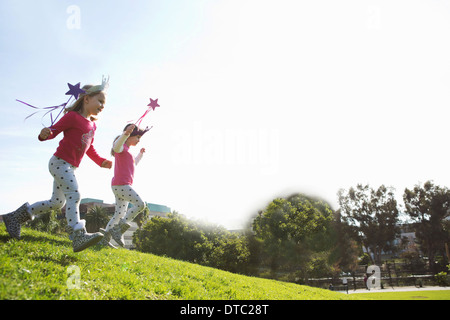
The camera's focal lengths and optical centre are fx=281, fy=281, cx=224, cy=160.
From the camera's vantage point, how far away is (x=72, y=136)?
5141 millimetres

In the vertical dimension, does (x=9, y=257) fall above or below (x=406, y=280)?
above

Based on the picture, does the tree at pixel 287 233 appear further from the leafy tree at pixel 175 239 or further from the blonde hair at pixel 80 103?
the blonde hair at pixel 80 103

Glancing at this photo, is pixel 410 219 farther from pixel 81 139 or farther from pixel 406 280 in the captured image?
pixel 81 139

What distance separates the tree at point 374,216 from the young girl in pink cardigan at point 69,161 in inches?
1975

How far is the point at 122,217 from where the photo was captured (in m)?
7.36

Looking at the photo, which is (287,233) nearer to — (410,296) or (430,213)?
(410,296)

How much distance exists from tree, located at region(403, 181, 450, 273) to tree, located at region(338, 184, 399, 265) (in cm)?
338

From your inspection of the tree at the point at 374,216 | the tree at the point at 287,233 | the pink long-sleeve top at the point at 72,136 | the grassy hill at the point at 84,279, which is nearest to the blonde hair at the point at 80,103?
the pink long-sleeve top at the point at 72,136

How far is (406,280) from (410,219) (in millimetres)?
17545

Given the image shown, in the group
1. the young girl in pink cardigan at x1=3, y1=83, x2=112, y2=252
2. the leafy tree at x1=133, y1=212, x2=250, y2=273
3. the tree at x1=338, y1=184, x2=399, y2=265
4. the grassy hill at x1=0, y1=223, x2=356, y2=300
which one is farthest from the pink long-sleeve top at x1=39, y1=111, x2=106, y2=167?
the tree at x1=338, y1=184, x2=399, y2=265

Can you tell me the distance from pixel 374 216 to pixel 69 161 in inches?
2057

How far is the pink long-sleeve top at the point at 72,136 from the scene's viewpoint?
505 cm

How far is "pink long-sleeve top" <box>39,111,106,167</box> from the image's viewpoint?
5.05 meters
